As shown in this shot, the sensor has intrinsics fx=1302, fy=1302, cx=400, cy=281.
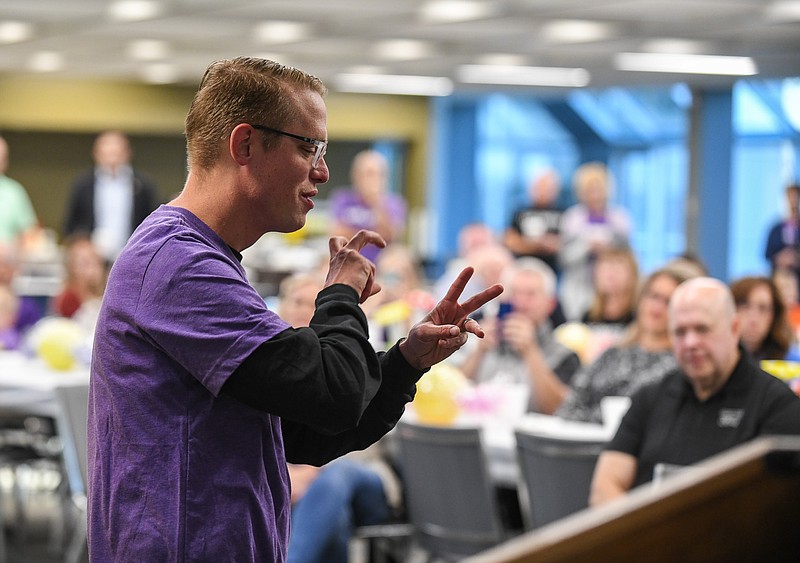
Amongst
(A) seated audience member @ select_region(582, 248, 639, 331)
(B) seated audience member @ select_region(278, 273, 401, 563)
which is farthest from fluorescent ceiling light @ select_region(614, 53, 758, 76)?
(B) seated audience member @ select_region(278, 273, 401, 563)

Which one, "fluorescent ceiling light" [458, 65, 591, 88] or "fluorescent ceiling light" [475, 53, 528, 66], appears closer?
"fluorescent ceiling light" [475, 53, 528, 66]

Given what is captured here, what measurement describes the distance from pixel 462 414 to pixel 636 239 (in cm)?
1585

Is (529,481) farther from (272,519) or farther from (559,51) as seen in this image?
(559,51)

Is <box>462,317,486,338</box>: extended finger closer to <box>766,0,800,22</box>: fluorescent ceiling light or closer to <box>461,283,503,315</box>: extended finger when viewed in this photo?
<box>461,283,503,315</box>: extended finger

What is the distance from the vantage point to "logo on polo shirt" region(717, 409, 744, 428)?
145 inches

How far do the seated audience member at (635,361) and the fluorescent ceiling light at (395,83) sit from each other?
9976 mm

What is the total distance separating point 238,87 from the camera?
188 cm

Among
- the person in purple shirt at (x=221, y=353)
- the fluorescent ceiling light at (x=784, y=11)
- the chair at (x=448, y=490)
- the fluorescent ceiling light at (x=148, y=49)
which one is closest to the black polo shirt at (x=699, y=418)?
the chair at (x=448, y=490)

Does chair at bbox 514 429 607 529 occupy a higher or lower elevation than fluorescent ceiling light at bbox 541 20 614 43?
lower

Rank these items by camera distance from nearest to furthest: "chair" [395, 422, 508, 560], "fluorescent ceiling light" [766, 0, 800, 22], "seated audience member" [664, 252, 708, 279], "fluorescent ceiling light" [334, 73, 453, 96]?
"chair" [395, 422, 508, 560], "seated audience member" [664, 252, 708, 279], "fluorescent ceiling light" [766, 0, 800, 22], "fluorescent ceiling light" [334, 73, 453, 96]

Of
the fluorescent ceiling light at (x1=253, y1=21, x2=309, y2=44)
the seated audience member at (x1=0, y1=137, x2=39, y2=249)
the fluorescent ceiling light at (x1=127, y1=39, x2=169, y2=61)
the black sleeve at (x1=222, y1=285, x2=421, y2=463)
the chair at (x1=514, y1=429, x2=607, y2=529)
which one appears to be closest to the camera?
the black sleeve at (x1=222, y1=285, x2=421, y2=463)

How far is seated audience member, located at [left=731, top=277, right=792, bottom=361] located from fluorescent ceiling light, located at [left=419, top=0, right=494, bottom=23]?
14.8 feet

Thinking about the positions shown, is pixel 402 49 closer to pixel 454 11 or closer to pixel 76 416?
pixel 454 11

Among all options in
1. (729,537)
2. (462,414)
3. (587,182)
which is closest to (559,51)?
(587,182)
